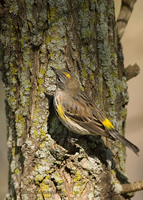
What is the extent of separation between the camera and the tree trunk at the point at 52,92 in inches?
153

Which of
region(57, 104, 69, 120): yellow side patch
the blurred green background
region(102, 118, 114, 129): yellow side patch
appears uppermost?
the blurred green background

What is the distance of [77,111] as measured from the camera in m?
4.41

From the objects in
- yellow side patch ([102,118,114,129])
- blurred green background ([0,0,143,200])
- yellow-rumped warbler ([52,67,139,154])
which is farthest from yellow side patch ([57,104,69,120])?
blurred green background ([0,0,143,200])

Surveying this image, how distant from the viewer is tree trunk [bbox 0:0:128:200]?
153 inches

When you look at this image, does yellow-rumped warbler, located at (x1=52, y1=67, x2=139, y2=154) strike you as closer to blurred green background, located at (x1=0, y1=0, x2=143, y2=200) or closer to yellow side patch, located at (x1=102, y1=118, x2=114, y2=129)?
yellow side patch, located at (x1=102, y1=118, x2=114, y2=129)

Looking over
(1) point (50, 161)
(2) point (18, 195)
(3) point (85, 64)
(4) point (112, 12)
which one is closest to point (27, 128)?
(1) point (50, 161)

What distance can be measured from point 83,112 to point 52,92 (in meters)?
0.58

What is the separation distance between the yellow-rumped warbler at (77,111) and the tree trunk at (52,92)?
11 centimetres

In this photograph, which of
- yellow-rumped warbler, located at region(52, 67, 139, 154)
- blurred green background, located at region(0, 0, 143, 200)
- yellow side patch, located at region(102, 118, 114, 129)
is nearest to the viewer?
yellow-rumped warbler, located at region(52, 67, 139, 154)

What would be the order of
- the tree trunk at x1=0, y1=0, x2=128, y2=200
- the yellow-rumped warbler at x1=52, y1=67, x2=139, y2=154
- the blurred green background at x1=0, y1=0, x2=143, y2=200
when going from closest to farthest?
the tree trunk at x1=0, y1=0, x2=128, y2=200 → the yellow-rumped warbler at x1=52, y1=67, x2=139, y2=154 → the blurred green background at x1=0, y1=0, x2=143, y2=200

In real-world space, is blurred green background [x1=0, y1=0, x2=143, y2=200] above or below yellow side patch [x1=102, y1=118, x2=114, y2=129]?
above

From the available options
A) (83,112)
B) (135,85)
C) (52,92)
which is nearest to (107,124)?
(83,112)

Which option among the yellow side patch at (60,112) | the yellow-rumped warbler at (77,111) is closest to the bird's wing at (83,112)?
the yellow-rumped warbler at (77,111)

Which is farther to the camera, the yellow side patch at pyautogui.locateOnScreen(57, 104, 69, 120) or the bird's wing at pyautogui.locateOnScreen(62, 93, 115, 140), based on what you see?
the bird's wing at pyautogui.locateOnScreen(62, 93, 115, 140)
